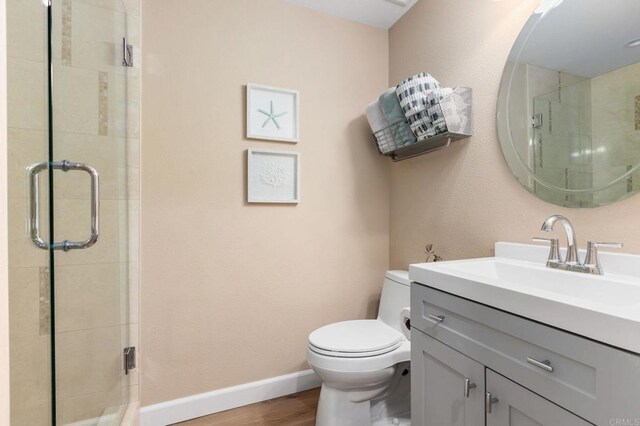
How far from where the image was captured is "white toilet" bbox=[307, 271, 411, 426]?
1.39m

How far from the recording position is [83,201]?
1128mm

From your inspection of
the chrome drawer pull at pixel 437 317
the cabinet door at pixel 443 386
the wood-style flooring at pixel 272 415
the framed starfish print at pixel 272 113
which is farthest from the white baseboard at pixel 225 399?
the framed starfish print at pixel 272 113

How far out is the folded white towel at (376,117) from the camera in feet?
6.11

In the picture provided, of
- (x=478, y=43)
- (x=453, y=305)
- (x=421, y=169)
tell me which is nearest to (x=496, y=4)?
(x=478, y=43)

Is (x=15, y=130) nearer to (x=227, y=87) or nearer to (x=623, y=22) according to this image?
(x=227, y=87)

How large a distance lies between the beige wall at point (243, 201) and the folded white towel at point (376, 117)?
0.20 metres

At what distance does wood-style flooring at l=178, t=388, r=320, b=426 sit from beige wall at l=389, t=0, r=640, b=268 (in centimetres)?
100

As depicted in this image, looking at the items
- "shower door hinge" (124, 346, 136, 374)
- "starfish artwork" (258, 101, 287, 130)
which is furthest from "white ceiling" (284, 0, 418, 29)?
"shower door hinge" (124, 346, 136, 374)

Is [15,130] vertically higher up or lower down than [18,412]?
higher up

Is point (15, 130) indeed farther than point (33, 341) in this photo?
No

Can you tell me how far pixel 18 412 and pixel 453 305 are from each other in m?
1.14

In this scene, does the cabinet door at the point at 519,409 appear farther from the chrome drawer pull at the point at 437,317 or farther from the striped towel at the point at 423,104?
the striped towel at the point at 423,104

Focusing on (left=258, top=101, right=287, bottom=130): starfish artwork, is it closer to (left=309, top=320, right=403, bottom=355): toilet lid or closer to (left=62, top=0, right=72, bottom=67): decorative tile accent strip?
(left=62, top=0, right=72, bottom=67): decorative tile accent strip

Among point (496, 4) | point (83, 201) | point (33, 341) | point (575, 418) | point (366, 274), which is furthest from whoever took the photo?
point (366, 274)
